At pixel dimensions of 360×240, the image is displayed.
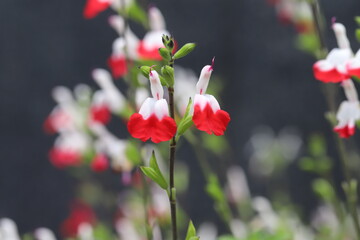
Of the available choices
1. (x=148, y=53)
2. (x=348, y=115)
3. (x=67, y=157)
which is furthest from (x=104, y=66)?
(x=348, y=115)

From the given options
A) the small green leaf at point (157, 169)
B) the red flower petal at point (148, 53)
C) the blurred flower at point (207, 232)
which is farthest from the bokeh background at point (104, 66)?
the small green leaf at point (157, 169)

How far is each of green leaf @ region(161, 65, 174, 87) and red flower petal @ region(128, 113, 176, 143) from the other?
2.0 inches

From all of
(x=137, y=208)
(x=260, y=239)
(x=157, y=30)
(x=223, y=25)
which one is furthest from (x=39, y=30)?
(x=260, y=239)

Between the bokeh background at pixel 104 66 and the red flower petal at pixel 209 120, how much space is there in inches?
80.8

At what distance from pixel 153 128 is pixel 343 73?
351mm

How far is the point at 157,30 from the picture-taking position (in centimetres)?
137

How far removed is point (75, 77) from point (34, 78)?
20cm

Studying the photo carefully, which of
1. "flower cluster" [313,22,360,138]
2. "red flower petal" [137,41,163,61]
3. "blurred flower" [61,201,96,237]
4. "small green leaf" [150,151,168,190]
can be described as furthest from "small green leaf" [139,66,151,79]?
"blurred flower" [61,201,96,237]

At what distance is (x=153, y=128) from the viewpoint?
871 millimetres

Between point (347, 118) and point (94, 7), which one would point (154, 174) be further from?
point (94, 7)

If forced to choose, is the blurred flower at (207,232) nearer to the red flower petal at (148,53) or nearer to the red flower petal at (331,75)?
the red flower petal at (148,53)

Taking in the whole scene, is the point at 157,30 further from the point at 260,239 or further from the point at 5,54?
the point at 5,54

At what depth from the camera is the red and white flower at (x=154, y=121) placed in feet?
2.81

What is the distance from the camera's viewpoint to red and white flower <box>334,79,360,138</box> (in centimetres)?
105
